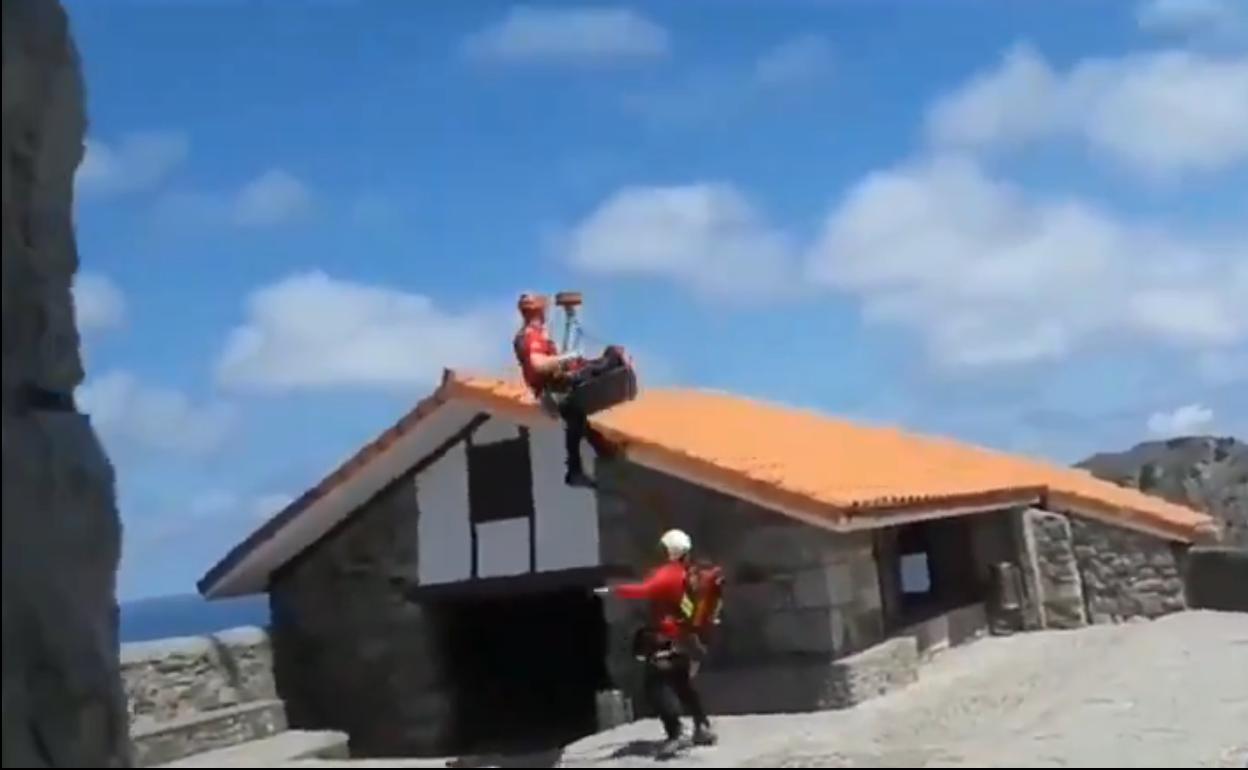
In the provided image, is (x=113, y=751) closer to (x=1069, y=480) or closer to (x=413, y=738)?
(x=413, y=738)

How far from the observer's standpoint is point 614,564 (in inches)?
580

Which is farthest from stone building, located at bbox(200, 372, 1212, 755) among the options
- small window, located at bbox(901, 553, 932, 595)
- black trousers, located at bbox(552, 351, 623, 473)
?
small window, located at bbox(901, 553, 932, 595)

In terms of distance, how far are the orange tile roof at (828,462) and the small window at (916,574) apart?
1.30 metres

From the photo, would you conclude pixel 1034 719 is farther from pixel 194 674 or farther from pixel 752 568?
pixel 194 674

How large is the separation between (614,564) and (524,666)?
4261 mm

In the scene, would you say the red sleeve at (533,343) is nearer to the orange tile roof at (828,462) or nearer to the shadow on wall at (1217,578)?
the orange tile roof at (828,462)

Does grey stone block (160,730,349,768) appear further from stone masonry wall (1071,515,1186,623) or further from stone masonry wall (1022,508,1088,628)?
Result: stone masonry wall (1071,515,1186,623)

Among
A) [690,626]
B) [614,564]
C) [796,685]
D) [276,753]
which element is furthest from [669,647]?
[614,564]

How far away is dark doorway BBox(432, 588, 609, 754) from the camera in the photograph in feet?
52.7

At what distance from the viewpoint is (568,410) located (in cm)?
1409

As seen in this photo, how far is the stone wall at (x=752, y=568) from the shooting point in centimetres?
1375

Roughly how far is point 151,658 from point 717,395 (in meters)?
10.6

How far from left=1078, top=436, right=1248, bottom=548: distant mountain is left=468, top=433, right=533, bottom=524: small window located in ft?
50.9

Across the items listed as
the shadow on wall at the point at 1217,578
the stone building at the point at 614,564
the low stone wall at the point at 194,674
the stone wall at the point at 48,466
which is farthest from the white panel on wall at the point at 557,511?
the shadow on wall at the point at 1217,578
